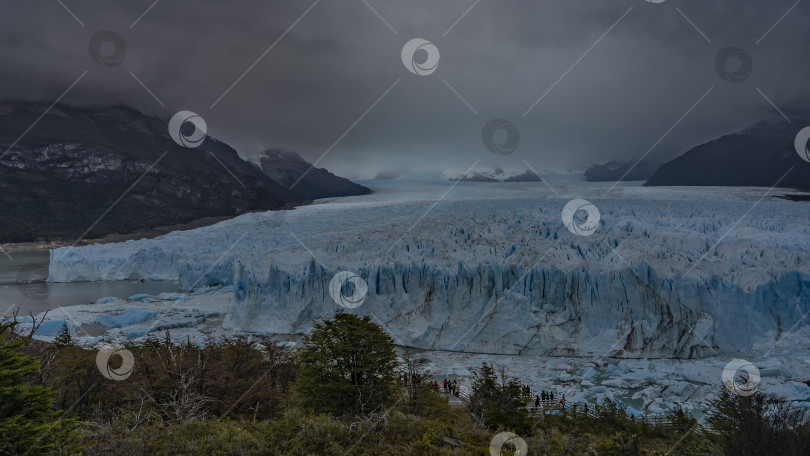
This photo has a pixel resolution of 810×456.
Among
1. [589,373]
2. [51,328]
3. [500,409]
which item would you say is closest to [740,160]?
[589,373]

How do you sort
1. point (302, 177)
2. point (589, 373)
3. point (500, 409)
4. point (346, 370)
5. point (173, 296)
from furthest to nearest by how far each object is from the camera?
point (302, 177) < point (173, 296) < point (589, 373) < point (500, 409) < point (346, 370)

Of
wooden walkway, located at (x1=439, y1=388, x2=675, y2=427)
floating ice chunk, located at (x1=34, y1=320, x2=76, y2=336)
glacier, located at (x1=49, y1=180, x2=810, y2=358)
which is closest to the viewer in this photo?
wooden walkway, located at (x1=439, y1=388, x2=675, y2=427)

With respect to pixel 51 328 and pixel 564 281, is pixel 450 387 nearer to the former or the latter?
pixel 564 281

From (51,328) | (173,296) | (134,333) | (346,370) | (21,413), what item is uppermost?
(173,296)

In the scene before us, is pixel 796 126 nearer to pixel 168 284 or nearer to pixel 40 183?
pixel 168 284

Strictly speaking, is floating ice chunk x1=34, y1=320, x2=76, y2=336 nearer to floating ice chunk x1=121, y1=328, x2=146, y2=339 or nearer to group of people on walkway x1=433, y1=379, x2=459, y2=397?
floating ice chunk x1=121, y1=328, x2=146, y2=339

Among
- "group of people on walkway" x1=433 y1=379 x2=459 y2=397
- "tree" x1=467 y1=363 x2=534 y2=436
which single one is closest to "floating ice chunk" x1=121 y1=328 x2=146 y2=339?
"group of people on walkway" x1=433 y1=379 x2=459 y2=397
